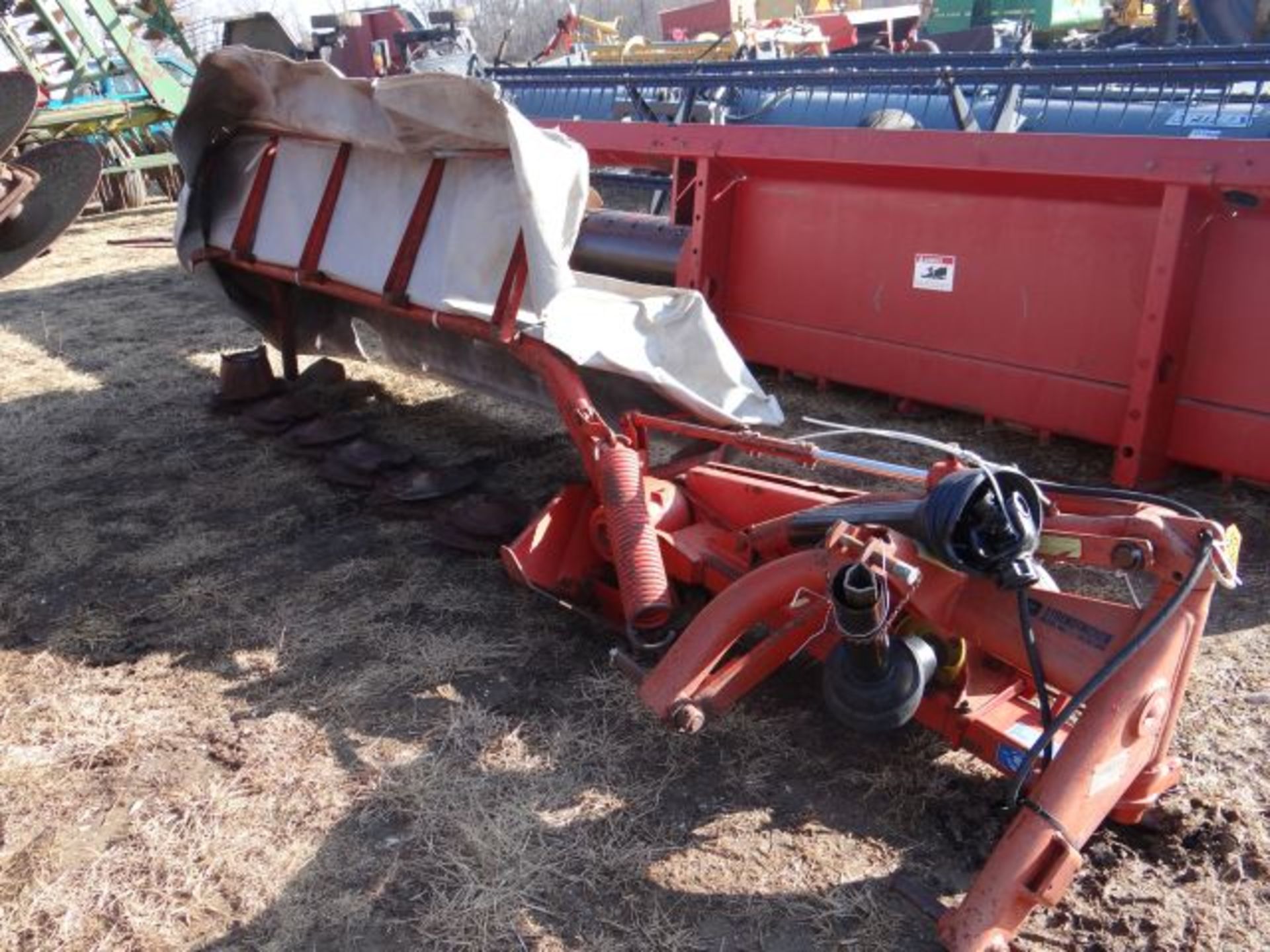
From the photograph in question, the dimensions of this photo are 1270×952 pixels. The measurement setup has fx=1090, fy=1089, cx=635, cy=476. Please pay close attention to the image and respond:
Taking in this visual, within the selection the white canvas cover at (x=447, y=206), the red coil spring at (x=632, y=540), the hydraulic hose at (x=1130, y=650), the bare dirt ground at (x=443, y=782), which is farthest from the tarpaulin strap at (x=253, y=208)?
the hydraulic hose at (x=1130, y=650)

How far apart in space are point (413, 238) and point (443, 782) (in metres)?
2.12

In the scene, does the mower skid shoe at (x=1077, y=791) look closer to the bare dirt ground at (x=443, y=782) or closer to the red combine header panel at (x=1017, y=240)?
the bare dirt ground at (x=443, y=782)

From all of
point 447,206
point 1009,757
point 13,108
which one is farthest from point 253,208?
point 1009,757

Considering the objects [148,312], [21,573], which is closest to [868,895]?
[21,573]

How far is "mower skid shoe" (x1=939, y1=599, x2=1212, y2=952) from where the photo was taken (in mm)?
1875

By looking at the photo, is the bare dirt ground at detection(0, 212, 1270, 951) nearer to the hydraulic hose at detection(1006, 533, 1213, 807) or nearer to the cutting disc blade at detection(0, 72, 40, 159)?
the hydraulic hose at detection(1006, 533, 1213, 807)

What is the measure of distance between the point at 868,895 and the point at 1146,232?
2.68 m

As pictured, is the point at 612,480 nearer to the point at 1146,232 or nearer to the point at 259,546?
the point at 259,546

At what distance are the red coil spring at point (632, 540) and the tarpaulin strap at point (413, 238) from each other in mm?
1349

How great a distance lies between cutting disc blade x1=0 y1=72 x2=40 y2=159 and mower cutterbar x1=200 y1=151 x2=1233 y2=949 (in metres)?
1.90

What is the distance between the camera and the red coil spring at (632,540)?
9.27 feet

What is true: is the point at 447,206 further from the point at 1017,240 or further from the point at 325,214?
the point at 1017,240

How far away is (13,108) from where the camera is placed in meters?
3.07

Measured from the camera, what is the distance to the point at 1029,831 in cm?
189
